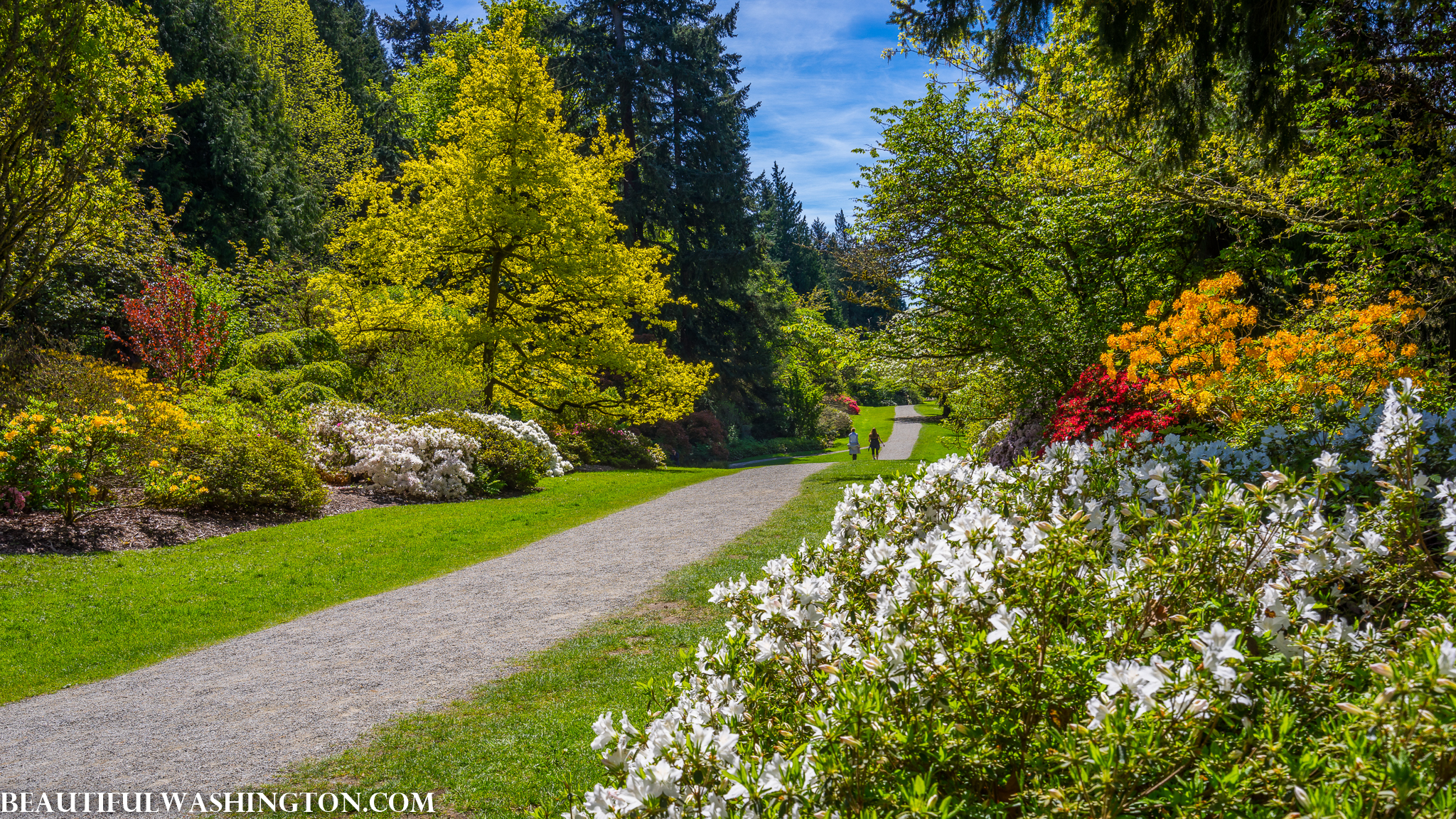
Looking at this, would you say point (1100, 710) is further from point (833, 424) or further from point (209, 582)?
point (833, 424)

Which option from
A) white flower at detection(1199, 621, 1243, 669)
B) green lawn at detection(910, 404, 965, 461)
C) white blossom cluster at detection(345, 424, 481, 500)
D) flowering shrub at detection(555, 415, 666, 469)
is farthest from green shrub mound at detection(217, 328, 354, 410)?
white flower at detection(1199, 621, 1243, 669)

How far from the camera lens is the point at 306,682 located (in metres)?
4.82

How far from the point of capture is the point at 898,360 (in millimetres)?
13664

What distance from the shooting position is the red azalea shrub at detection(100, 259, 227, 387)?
1395cm

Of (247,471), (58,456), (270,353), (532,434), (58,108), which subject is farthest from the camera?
(270,353)

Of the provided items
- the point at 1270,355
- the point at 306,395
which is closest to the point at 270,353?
the point at 306,395

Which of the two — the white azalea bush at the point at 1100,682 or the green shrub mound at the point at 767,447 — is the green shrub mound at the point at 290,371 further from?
the green shrub mound at the point at 767,447

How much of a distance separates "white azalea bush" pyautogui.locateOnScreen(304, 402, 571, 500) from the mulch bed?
6.30 feet

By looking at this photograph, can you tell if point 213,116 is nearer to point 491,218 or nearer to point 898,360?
point 491,218

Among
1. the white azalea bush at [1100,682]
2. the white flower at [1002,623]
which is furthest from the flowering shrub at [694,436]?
the white flower at [1002,623]

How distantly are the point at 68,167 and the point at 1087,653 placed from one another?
474 inches

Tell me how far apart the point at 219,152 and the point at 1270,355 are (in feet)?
88.5

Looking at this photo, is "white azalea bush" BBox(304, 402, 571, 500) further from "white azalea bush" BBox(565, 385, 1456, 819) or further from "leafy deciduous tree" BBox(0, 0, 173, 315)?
"white azalea bush" BBox(565, 385, 1456, 819)

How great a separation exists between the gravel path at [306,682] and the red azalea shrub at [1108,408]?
3900mm
